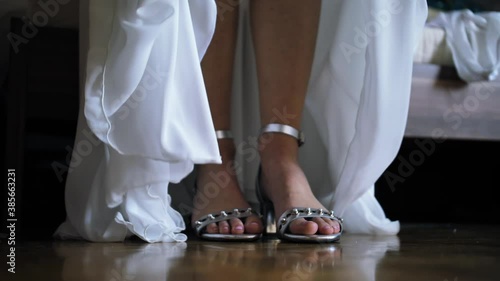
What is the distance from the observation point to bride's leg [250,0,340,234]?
3.24ft

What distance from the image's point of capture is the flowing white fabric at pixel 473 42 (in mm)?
1280

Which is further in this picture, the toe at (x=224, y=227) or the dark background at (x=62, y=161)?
the dark background at (x=62, y=161)

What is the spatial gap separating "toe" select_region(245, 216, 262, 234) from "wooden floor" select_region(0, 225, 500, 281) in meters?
0.02

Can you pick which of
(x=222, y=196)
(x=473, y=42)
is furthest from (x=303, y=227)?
(x=473, y=42)

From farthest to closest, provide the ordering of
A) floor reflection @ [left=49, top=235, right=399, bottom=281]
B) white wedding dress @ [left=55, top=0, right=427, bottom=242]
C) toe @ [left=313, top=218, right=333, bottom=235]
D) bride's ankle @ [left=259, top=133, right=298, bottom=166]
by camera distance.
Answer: bride's ankle @ [left=259, top=133, right=298, bottom=166] < toe @ [left=313, top=218, right=333, bottom=235] < white wedding dress @ [left=55, top=0, right=427, bottom=242] < floor reflection @ [left=49, top=235, right=399, bottom=281]

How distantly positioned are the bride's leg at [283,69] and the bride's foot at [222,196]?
0.18 ft

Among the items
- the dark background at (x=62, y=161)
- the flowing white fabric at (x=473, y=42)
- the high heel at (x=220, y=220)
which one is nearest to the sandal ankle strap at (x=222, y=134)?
the high heel at (x=220, y=220)

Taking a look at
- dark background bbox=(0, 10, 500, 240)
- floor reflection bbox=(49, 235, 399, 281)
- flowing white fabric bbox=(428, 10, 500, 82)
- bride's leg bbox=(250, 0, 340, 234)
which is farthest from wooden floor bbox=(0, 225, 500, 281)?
flowing white fabric bbox=(428, 10, 500, 82)

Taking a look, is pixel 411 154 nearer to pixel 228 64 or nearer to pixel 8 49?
pixel 228 64

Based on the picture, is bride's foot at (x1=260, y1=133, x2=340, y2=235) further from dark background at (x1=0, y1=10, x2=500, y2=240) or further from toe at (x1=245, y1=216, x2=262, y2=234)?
dark background at (x1=0, y1=10, x2=500, y2=240)

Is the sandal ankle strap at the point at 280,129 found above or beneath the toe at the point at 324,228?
above

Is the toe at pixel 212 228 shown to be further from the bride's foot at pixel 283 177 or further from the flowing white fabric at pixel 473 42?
the flowing white fabric at pixel 473 42

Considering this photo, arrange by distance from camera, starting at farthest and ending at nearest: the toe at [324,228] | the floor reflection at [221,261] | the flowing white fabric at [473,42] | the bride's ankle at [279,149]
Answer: the flowing white fabric at [473,42] → the bride's ankle at [279,149] → the toe at [324,228] → the floor reflection at [221,261]

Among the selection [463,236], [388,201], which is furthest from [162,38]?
[388,201]
